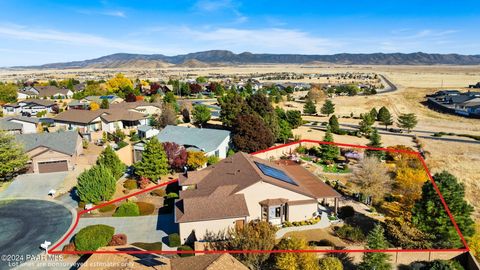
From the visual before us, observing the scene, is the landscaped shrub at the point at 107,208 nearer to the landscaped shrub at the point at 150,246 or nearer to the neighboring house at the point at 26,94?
the landscaped shrub at the point at 150,246

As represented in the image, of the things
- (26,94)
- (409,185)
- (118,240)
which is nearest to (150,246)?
(118,240)

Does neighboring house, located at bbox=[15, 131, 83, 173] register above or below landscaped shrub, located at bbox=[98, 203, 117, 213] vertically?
above

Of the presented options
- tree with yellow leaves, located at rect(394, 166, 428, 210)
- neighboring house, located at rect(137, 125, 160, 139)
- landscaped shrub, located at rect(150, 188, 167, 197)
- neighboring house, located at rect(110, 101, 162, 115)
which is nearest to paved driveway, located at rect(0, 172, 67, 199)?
landscaped shrub, located at rect(150, 188, 167, 197)

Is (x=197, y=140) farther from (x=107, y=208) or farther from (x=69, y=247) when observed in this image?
(x=69, y=247)

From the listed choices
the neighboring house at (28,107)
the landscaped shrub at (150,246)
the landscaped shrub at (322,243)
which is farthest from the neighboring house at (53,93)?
the landscaped shrub at (322,243)

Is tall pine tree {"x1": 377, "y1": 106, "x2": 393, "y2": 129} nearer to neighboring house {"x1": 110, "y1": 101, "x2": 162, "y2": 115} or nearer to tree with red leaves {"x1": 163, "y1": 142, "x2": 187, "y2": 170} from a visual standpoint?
tree with red leaves {"x1": 163, "y1": 142, "x2": 187, "y2": 170}
